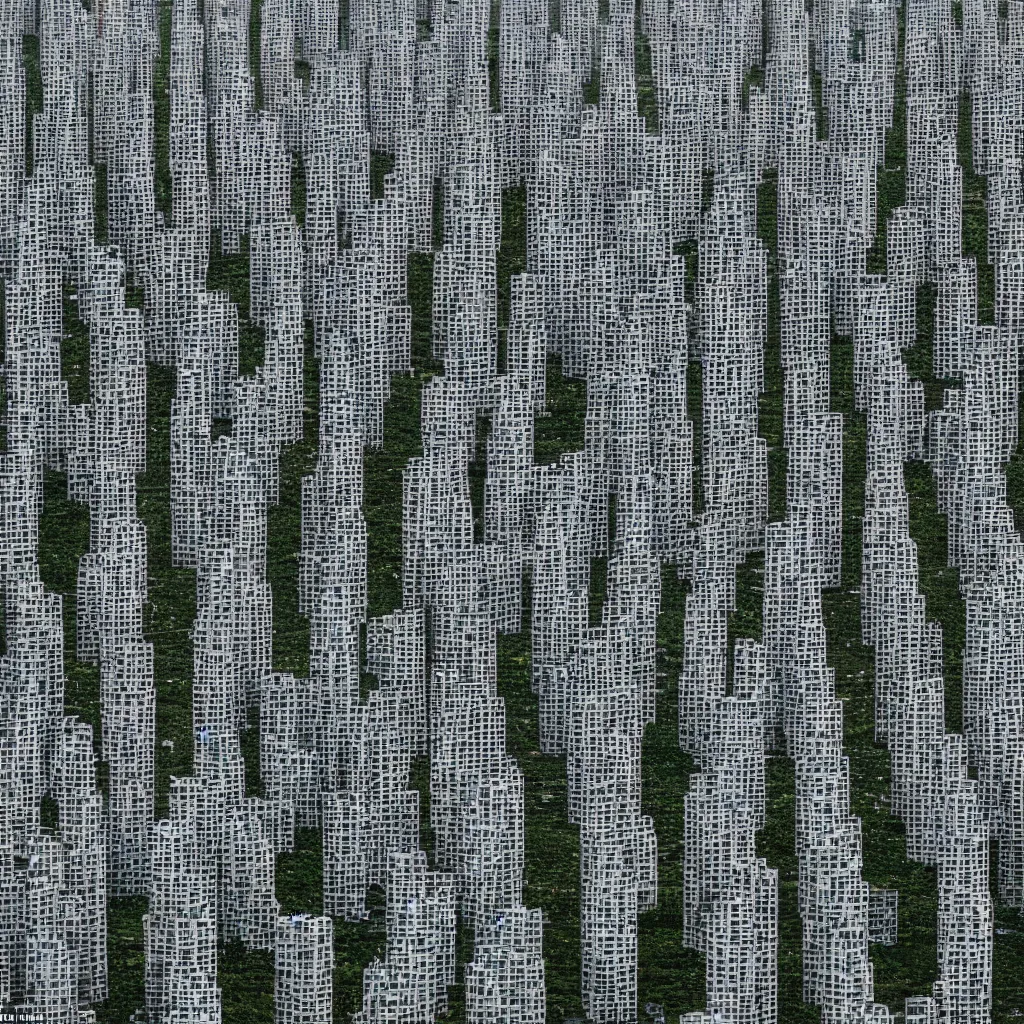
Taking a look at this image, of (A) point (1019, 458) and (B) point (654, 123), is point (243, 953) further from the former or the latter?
(B) point (654, 123)

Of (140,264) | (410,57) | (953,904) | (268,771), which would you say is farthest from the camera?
(410,57)

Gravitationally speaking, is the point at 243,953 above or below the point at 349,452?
below

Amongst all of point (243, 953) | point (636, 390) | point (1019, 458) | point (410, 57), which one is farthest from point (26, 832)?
point (410, 57)

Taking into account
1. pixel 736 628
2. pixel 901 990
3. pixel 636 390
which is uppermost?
pixel 636 390

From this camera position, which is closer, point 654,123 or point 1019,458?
point 1019,458

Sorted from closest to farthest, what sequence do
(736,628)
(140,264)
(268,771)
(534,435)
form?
(268,771), (736,628), (534,435), (140,264)

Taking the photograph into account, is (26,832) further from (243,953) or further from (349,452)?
(349,452)
